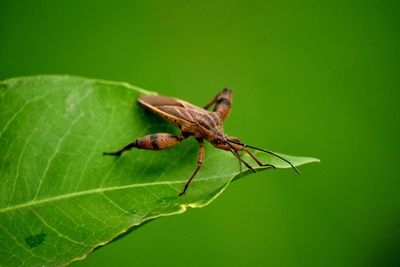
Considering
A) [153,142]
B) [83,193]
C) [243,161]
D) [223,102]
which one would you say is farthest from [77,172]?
[223,102]

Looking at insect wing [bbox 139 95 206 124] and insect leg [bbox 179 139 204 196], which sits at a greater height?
insect wing [bbox 139 95 206 124]

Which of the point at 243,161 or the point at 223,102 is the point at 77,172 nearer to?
the point at 243,161

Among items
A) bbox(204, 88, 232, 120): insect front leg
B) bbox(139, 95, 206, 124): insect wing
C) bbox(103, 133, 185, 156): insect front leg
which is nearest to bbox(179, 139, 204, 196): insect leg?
bbox(103, 133, 185, 156): insect front leg

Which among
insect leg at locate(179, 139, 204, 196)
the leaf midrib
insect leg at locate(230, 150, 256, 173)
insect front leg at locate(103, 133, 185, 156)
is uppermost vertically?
insect leg at locate(230, 150, 256, 173)

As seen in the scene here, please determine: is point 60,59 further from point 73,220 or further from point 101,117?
point 73,220

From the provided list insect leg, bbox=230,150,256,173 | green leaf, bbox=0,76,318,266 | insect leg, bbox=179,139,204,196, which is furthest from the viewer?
insect leg, bbox=179,139,204,196

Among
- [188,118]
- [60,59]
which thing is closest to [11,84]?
[188,118]

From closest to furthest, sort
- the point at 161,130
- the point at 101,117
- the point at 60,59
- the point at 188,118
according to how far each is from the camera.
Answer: the point at 101,117 → the point at 161,130 → the point at 188,118 → the point at 60,59

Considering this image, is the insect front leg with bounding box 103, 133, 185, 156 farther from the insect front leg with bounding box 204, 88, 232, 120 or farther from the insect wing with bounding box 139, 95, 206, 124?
the insect front leg with bounding box 204, 88, 232, 120
